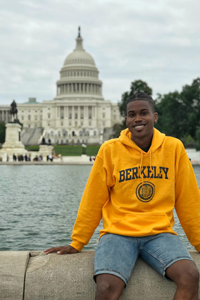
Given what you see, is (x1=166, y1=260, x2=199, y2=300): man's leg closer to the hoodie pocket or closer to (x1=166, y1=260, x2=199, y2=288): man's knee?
(x1=166, y1=260, x2=199, y2=288): man's knee

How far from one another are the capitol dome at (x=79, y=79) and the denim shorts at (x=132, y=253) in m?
133

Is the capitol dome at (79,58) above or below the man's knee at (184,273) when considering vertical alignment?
above

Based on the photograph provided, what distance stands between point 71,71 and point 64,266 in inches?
5427

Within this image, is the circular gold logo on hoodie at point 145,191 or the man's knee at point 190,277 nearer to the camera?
the man's knee at point 190,277

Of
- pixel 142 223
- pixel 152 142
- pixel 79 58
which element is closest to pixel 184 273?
pixel 142 223

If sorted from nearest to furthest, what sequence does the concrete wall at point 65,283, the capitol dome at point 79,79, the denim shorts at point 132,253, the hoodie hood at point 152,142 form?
1. the denim shorts at point 132,253
2. the concrete wall at point 65,283
3. the hoodie hood at point 152,142
4. the capitol dome at point 79,79

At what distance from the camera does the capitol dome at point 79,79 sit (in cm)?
13750

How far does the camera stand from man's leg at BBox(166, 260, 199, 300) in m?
3.38

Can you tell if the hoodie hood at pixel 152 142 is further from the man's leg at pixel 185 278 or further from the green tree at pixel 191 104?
the green tree at pixel 191 104

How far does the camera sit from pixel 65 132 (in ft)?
417

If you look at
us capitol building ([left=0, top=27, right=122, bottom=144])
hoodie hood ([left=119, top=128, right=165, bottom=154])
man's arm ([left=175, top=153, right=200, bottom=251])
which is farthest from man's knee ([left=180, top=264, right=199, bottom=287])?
us capitol building ([left=0, top=27, right=122, bottom=144])

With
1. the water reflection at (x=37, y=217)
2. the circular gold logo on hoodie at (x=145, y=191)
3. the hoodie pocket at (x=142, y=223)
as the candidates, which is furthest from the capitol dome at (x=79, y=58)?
the hoodie pocket at (x=142, y=223)

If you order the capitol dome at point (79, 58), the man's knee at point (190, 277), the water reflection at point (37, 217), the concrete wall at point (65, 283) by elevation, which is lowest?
the water reflection at point (37, 217)

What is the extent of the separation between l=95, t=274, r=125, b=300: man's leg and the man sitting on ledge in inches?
6.8
